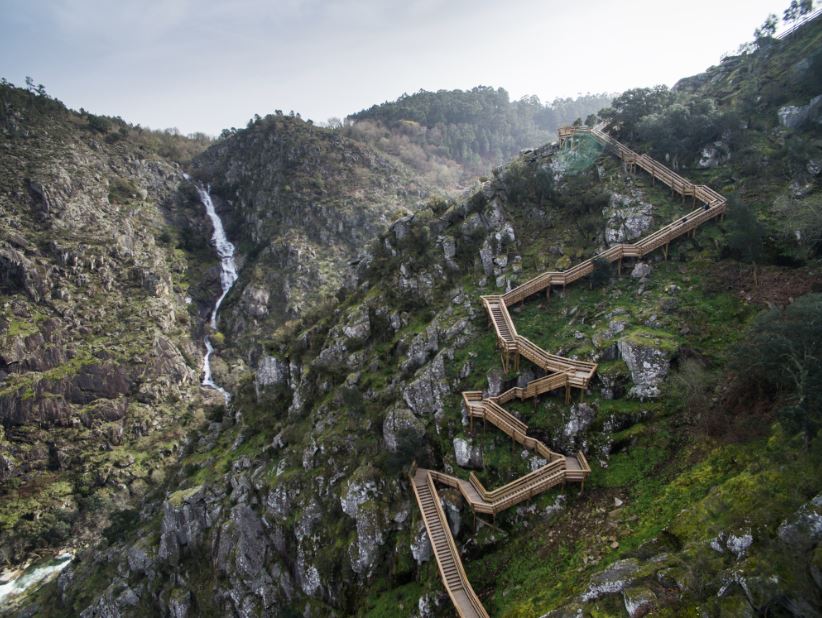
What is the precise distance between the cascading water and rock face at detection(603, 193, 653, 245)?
67.8 meters

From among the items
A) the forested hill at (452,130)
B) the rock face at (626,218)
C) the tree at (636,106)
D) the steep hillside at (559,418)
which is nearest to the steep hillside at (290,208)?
the forested hill at (452,130)

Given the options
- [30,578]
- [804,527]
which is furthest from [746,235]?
[30,578]

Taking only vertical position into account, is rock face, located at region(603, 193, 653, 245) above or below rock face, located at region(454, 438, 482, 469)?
above

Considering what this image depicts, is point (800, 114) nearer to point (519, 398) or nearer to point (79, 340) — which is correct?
point (519, 398)

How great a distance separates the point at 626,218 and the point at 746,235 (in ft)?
31.0

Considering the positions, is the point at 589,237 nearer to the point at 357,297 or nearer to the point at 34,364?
the point at 357,297

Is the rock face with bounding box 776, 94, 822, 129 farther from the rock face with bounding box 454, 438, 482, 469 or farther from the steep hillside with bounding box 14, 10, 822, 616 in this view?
the rock face with bounding box 454, 438, 482, 469

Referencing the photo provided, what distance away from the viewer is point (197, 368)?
289 ft

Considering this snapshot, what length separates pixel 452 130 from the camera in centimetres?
16812

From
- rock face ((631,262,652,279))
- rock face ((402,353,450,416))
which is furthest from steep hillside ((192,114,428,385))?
rock face ((631,262,652,279))

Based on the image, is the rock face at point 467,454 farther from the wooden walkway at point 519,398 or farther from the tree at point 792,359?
the tree at point 792,359

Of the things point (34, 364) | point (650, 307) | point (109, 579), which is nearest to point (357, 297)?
point (650, 307)

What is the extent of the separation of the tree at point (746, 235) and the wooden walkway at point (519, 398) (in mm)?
4098

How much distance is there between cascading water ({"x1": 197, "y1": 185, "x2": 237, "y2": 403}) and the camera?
89.1m
